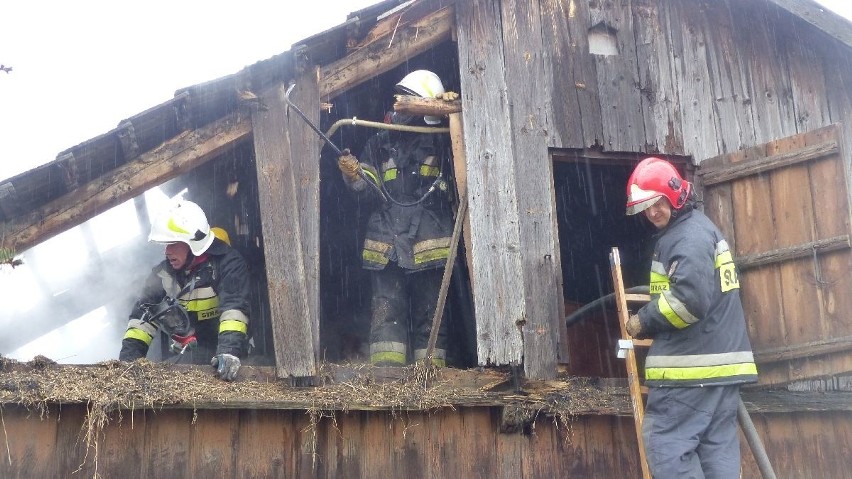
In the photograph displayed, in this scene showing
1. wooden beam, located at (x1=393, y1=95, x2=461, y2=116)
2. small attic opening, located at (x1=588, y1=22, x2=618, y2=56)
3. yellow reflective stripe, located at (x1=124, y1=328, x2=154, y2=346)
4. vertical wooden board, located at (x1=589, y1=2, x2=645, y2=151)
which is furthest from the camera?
small attic opening, located at (x1=588, y1=22, x2=618, y2=56)

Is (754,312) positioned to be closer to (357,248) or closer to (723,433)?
(723,433)

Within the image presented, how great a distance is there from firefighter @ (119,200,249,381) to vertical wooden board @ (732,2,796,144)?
432 cm

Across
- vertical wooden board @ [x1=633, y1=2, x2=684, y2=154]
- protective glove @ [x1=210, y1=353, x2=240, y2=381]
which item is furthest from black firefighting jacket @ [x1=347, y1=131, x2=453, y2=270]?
vertical wooden board @ [x1=633, y1=2, x2=684, y2=154]

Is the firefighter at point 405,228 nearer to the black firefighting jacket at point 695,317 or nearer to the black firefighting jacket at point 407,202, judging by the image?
the black firefighting jacket at point 407,202

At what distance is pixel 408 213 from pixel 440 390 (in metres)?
1.66

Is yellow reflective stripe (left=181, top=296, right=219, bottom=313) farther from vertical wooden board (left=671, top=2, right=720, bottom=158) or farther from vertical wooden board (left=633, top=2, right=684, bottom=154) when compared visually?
vertical wooden board (left=671, top=2, right=720, bottom=158)

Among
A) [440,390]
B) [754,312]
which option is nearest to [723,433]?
[754,312]

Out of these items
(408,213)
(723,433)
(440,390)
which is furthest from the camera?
(408,213)

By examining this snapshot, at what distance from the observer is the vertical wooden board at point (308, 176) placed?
18.5 feet

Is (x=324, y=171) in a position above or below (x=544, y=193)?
above

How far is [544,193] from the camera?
6117mm

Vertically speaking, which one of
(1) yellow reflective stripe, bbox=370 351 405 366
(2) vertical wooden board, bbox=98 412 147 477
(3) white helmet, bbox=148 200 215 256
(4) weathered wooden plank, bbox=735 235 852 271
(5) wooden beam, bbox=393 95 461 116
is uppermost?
(5) wooden beam, bbox=393 95 461 116

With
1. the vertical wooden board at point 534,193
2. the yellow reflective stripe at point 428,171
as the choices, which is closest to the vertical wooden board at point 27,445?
the vertical wooden board at point 534,193

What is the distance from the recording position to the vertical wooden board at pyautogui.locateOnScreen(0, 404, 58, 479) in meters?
4.76
